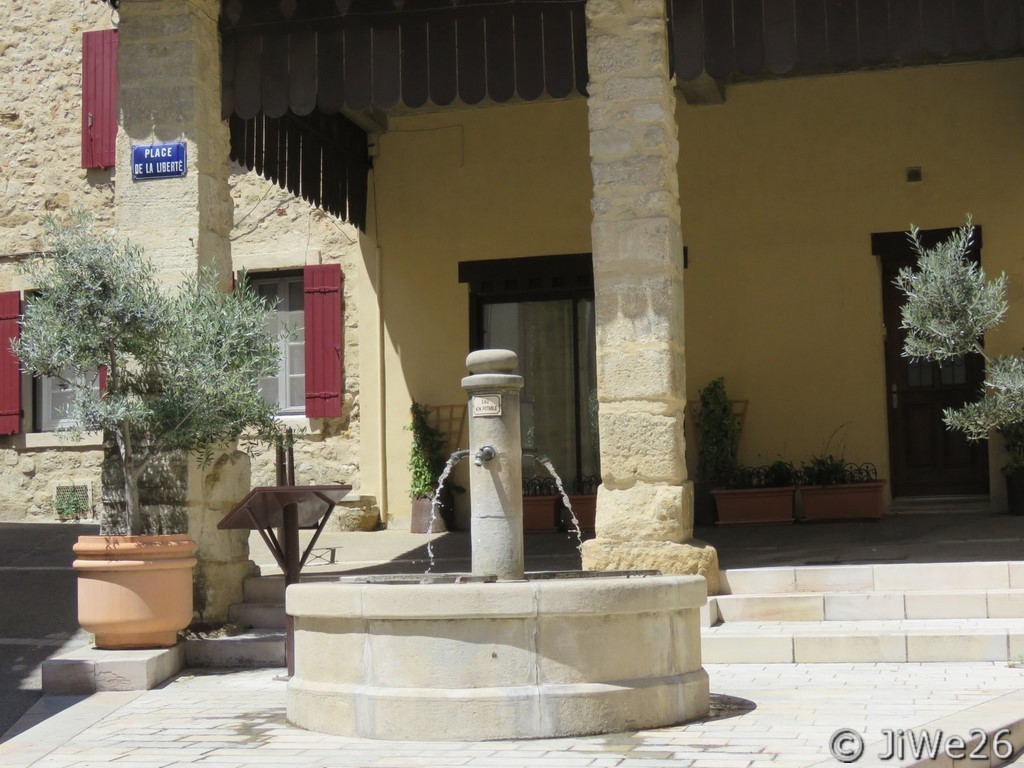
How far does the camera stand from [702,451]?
10.8 m

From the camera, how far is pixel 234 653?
6789 mm

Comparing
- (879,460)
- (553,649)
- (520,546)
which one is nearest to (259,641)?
(520,546)

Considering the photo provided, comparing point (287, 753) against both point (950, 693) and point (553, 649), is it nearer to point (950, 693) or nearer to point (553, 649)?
point (553, 649)

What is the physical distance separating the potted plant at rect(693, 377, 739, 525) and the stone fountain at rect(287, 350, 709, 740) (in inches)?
227

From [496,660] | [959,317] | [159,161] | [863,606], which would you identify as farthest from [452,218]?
[496,660]

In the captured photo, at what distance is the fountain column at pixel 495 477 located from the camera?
17.4ft

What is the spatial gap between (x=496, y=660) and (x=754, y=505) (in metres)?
6.24

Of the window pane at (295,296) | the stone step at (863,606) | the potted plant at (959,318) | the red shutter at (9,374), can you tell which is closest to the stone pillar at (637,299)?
the stone step at (863,606)

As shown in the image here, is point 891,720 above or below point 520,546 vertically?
below

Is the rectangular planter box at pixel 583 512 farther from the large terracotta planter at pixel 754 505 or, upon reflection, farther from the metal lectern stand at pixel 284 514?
the metal lectern stand at pixel 284 514

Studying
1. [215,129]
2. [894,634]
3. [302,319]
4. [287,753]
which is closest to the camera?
[287,753]

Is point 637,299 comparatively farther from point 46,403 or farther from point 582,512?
point 46,403

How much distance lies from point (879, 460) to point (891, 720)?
6332 mm

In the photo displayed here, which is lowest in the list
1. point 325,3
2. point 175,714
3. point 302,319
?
point 175,714
